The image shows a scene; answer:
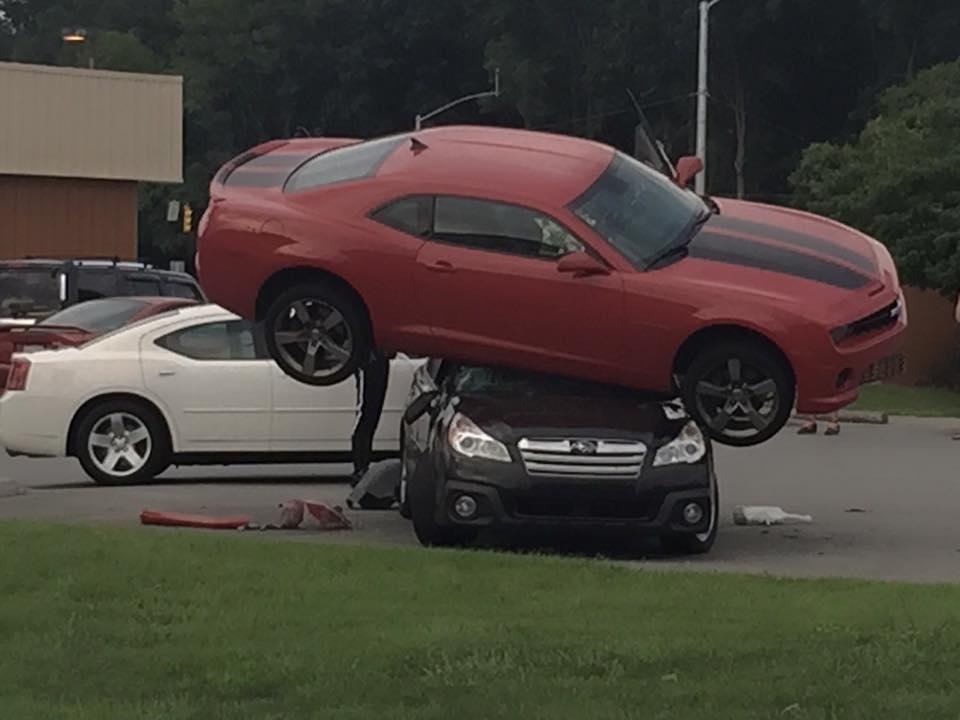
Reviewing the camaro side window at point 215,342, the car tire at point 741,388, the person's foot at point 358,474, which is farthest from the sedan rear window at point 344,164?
the camaro side window at point 215,342

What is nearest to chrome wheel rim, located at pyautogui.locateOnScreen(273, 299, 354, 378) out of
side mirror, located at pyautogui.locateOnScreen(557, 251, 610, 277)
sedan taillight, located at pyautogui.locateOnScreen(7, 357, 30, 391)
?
side mirror, located at pyautogui.locateOnScreen(557, 251, 610, 277)

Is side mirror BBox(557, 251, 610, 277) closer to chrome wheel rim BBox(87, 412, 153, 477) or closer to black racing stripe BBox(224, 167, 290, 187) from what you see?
black racing stripe BBox(224, 167, 290, 187)

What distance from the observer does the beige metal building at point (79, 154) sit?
4000cm

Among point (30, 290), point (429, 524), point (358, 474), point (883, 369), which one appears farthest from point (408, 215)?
point (30, 290)

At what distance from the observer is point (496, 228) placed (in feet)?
41.2

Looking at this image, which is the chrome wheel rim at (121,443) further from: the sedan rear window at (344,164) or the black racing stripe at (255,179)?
the sedan rear window at (344,164)

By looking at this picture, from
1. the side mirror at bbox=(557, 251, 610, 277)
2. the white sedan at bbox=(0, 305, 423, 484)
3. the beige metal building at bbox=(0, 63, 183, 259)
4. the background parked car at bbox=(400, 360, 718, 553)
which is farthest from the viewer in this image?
the beige metal building at bbox=(0, 63, 183, 259)

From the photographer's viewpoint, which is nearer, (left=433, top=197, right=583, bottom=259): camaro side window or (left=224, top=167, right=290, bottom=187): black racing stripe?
(left=433, top=197, right=583, bottom=259): camaro side window

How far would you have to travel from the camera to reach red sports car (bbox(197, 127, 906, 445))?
1238 cm

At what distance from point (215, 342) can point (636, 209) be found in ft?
19.0

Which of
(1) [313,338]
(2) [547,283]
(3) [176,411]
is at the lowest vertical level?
(3) [176,411]

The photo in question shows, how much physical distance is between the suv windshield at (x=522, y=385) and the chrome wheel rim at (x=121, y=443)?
448cm

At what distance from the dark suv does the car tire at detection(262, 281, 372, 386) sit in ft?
43.7

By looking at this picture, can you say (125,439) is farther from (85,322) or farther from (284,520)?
(85,322)
